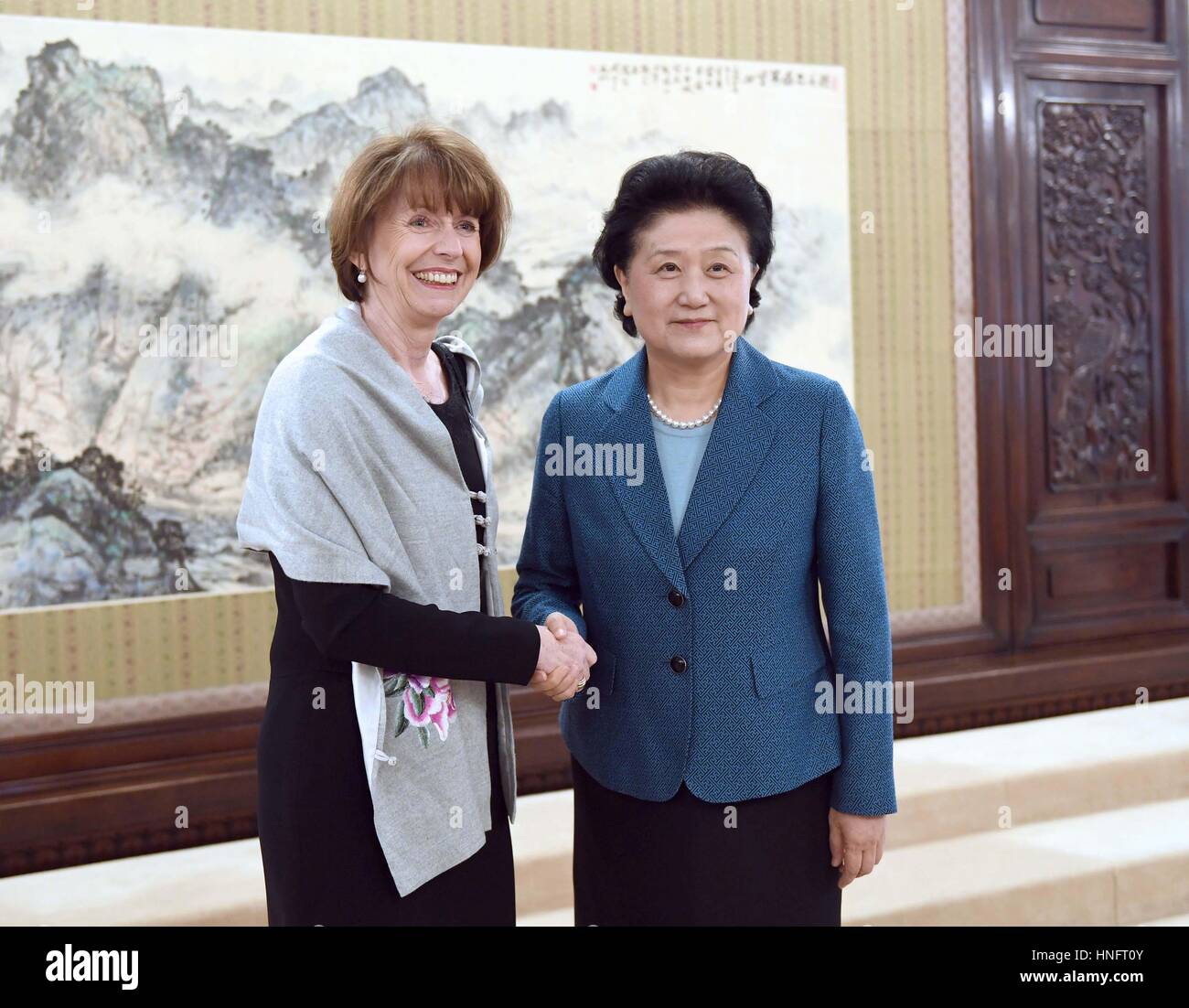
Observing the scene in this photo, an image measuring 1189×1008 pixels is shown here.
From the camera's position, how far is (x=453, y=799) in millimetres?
1764

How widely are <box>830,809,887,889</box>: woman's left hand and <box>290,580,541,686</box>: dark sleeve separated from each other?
52 centimetres

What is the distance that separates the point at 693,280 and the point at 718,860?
2.72ft

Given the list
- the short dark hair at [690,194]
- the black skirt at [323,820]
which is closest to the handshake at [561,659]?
the black skirt at [323,820]

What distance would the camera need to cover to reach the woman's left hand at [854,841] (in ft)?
5.96

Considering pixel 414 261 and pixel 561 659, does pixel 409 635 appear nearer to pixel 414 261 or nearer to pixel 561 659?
pixel 561 659

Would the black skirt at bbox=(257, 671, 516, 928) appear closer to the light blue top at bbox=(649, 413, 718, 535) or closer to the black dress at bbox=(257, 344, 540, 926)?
the black dress at bbox=(257, 344, 540, 926)

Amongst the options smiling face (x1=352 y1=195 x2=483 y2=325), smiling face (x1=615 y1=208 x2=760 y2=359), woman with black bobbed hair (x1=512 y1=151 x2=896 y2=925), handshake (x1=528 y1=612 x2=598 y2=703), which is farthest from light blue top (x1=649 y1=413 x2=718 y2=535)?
smiling face (x1=352 y1=195 x2=483 y2=325)

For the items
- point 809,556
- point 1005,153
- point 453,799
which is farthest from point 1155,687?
point 453,799

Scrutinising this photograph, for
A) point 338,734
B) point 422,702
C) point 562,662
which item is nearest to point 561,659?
point 562,662

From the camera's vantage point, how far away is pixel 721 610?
70.5 inches

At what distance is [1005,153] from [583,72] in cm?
174

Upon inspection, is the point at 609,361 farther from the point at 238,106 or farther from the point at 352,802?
the point at 352,802

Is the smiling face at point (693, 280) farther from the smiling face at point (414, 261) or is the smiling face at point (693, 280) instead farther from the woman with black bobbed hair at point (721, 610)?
the smiling face at point (414, 261)

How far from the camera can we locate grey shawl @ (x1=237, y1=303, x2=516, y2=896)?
167 centimetres
